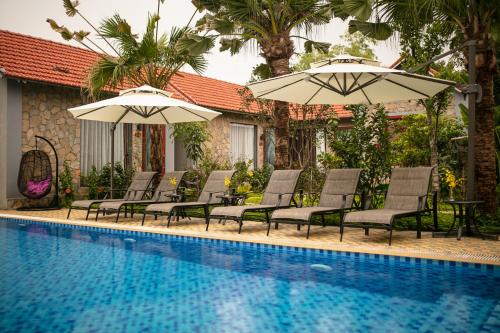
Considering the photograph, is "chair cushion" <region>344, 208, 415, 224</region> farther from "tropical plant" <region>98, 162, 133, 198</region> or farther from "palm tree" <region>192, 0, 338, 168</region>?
"tropical plant" <region>98, 162, 133, 198</region>

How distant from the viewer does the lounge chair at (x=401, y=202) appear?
745cm

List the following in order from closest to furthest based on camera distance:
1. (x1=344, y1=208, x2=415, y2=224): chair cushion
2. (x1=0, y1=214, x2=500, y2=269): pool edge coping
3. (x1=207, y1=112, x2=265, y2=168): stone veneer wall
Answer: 1. (x1=0, y1=214, x2=500, y2=269): pool edge coping
2. (x1=344, y1=208, x2=415, y2=224): chair cushion
3. (x1=207, y1=112, x2=265, y2=168): stone veneer wall

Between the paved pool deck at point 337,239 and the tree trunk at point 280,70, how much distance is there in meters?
1.85

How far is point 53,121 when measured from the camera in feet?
50.0

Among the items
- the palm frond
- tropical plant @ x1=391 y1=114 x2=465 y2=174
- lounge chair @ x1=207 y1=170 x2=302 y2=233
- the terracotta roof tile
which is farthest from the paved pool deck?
tropical plant @ x1=391 y1=114 x2=465 y2=174

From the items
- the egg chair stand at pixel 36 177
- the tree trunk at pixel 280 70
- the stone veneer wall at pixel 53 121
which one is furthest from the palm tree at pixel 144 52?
the egg chair stand at pixel 36 177

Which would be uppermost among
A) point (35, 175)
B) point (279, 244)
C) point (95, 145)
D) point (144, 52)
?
point (144, 52)

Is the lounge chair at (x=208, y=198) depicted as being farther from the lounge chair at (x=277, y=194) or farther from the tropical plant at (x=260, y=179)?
the tropical plant at (x=260, y=179)

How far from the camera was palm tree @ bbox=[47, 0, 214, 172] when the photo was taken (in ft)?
41.1

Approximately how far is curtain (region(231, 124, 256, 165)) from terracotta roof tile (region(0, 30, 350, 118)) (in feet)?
3.07

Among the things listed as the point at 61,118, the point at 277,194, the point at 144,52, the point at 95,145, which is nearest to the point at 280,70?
the point at 277,194

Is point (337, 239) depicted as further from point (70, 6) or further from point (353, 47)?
point (353, 47)

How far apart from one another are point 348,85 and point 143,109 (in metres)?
5.41

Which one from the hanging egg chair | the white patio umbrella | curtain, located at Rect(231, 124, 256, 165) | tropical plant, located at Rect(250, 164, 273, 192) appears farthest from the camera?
curtain, located at Rect(231, 124, 256, 165)
